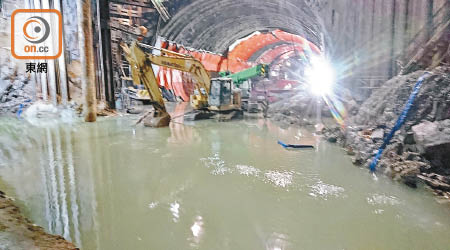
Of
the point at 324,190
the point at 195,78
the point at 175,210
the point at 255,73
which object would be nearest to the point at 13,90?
the point at 195,78

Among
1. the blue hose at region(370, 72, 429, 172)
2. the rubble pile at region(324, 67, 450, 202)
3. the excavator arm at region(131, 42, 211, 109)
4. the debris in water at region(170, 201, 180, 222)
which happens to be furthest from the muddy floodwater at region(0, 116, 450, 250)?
the excavator arm at region(131, 42, 211, 109)

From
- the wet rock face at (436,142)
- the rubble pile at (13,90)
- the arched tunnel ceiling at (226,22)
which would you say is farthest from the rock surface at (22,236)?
the rubble pile at (13,90)

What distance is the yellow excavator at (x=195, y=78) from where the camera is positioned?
6.89m

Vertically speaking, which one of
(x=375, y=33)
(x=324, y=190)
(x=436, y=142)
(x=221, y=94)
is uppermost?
(x=375, y=33)

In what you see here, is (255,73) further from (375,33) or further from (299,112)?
(375,33)

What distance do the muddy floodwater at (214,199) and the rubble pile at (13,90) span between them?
6.22 metres

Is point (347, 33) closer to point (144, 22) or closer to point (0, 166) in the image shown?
point (0, 166)

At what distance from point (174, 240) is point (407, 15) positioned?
5.55 m

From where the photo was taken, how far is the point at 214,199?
267cm

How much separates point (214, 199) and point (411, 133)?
283 cm

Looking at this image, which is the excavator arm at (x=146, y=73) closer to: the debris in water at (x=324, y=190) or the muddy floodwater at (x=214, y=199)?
the muddy floodwater at (x=214, y=199)

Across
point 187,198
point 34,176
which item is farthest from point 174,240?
point 34,176

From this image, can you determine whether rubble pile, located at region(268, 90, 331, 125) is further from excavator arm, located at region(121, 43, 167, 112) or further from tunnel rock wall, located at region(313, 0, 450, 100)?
excavator arm, located at region(121, 43, 167, 112)

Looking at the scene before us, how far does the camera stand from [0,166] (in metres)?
3.61
